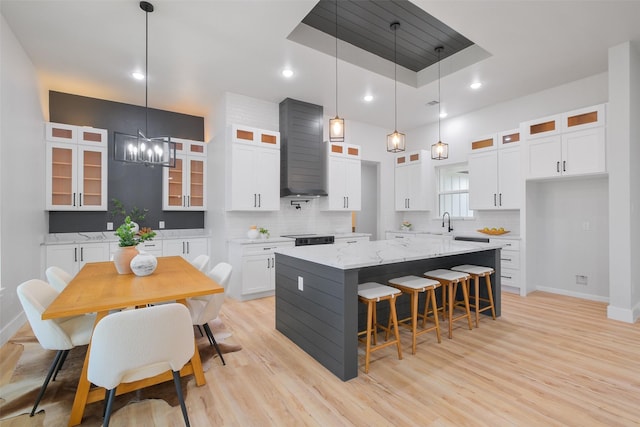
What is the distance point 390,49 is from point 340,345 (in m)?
4.03

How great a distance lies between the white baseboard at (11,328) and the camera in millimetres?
3031

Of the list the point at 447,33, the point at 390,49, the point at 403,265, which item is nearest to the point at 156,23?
the point at 390,49

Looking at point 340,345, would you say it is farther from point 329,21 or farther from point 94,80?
point 94,80

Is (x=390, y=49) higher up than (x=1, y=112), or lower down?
higher up

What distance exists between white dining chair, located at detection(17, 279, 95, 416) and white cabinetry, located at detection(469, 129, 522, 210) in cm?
573

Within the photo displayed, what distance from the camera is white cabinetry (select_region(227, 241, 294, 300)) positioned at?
456cm

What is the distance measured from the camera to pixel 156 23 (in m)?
3.21

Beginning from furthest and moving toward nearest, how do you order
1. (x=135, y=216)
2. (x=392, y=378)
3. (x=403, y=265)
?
1. (x=135, y=216)
2. (x=403, y=265)
3. (x=392, y=378)

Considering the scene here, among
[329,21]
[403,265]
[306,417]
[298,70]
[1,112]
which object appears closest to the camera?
[306,417]

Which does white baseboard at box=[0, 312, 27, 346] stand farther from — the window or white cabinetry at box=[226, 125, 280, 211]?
the window

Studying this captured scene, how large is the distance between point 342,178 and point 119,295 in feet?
14.6

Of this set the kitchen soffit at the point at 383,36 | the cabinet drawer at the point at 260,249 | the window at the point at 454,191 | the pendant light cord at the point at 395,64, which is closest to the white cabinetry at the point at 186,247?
the cabinet drawer at the point at 260,249

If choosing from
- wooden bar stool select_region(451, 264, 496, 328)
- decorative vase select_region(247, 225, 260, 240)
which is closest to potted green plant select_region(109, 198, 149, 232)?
decorative vase select_region(247, 225, 260, 240)

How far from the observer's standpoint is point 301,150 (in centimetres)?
541
